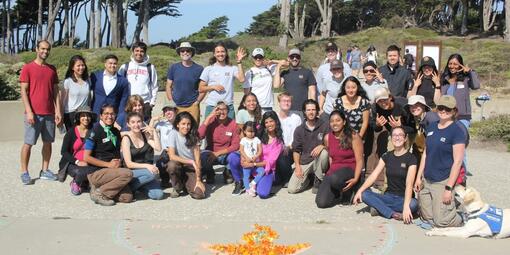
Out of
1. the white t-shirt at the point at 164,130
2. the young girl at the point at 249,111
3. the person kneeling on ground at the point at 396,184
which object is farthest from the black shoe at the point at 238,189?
the person kneeling on ground at the point at 396,184

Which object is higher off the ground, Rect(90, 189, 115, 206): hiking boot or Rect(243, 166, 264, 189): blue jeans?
Rect(243, 166, 264, 189): blue jeans

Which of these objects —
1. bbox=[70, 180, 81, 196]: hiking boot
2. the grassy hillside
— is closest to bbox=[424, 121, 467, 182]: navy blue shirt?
bbox=[70, 180, 81, 196]: hiking boot

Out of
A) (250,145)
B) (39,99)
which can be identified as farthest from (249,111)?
(39,99)

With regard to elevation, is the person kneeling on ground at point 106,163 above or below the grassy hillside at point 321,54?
below

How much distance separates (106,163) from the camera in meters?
6.64

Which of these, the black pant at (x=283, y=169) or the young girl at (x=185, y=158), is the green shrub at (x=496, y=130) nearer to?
the black pant at (x=283, y=169)

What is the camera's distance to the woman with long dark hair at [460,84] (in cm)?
718

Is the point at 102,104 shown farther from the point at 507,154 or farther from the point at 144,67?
the point at 507,154

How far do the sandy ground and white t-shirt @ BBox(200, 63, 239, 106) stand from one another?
48.1 inches

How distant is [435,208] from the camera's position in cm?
547

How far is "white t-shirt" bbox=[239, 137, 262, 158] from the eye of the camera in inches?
278

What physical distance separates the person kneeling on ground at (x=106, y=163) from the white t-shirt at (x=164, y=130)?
715 millimetres

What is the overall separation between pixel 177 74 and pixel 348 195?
2.89 meters

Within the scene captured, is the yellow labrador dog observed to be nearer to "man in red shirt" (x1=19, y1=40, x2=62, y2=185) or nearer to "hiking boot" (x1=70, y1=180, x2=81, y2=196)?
"hiking boot" (x1=70, y1=180, x2=81, y2=196)
